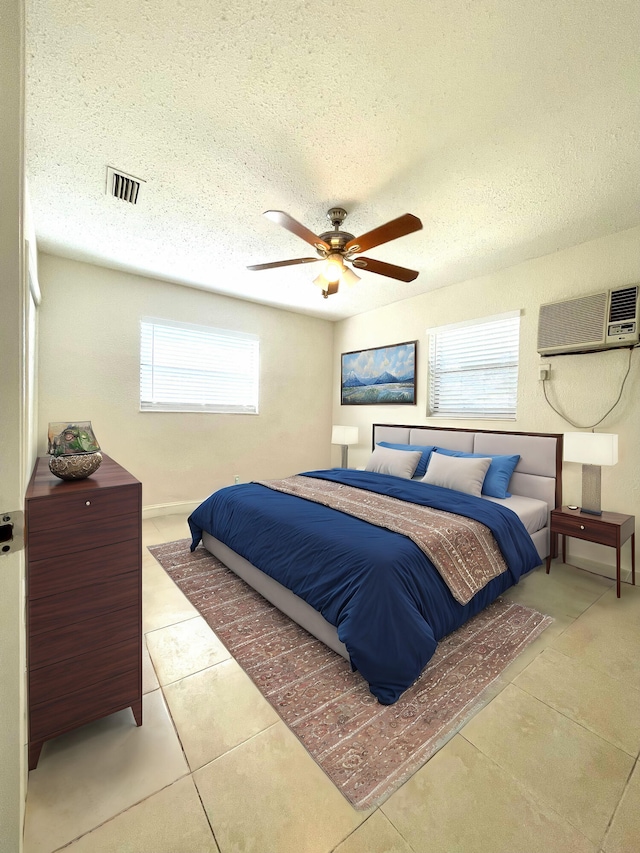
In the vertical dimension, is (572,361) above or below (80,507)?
above

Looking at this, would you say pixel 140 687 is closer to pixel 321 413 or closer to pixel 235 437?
pixel 235 437

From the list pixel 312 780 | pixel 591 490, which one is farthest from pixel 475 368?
pixel 312 780

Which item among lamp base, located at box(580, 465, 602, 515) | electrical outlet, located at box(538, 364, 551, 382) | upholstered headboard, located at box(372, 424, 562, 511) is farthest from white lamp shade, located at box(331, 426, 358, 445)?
lamp base, located at box(580, 465, 602, 515)

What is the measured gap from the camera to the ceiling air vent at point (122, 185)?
2.20 metres

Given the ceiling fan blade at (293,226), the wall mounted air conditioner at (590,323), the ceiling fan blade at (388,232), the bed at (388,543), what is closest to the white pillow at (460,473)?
the bed at (388,543)

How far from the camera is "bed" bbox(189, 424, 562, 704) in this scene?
5.37ft

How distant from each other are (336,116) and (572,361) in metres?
2.70

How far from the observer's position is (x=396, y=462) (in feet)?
12.3

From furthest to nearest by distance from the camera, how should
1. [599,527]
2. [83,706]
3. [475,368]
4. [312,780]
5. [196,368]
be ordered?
[196,368], [475,368], [599,527], [83,706], [312,780]

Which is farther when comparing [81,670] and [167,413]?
[167,413]

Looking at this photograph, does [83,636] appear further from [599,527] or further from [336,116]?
[599,527]

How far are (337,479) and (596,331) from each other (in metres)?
2.48

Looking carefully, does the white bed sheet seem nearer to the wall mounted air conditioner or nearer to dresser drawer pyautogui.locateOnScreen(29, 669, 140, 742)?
the wall mounted air conditioner

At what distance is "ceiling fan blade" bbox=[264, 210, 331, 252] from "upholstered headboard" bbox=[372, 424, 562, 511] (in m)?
2.44
